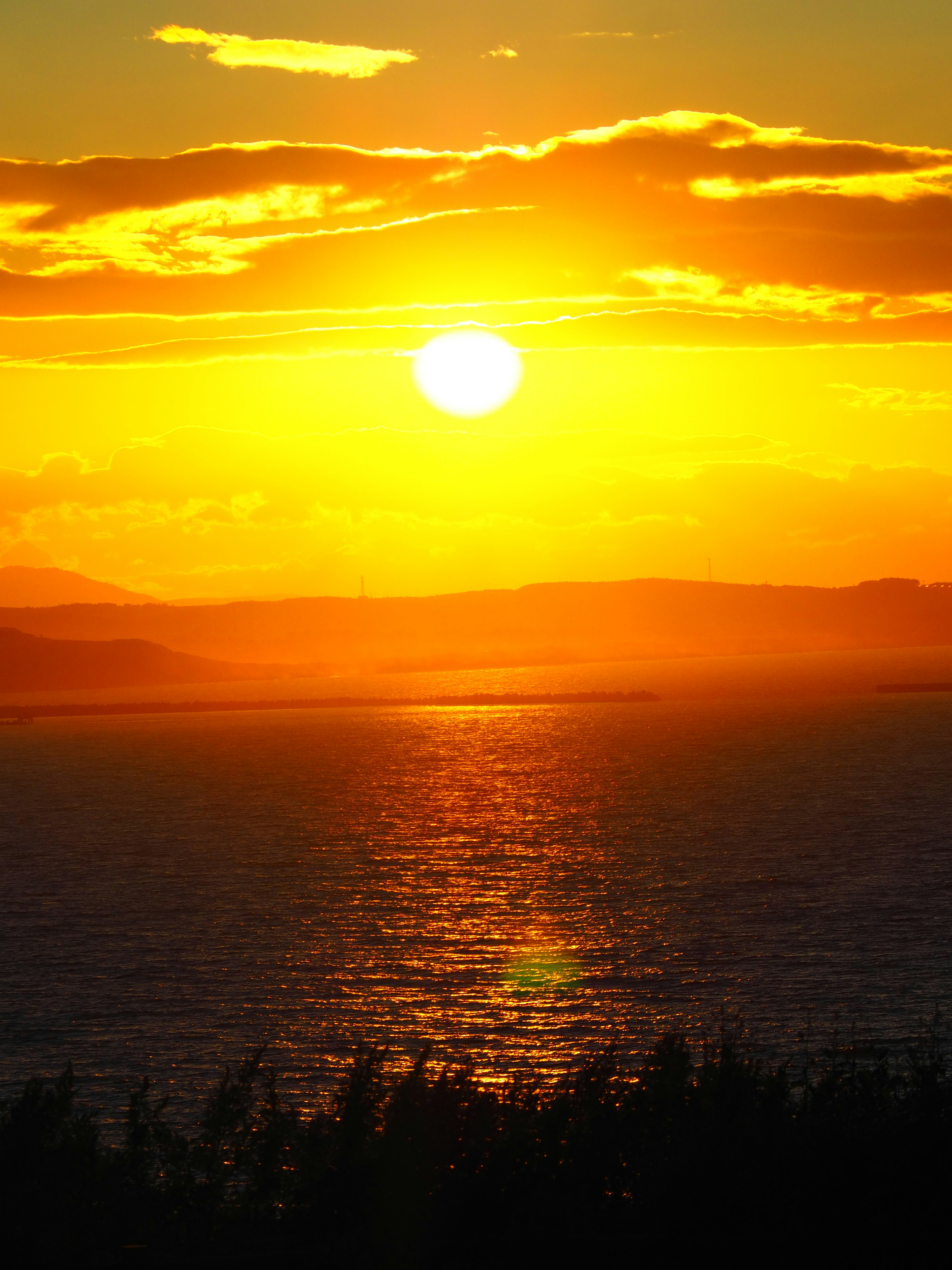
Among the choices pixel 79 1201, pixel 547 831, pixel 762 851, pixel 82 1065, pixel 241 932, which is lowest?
pixel 79 1201

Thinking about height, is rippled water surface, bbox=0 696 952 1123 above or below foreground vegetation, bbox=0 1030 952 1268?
above

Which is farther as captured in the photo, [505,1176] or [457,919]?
[457,919]

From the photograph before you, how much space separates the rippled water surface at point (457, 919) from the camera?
1698 inches

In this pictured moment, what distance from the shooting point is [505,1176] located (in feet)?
71.8

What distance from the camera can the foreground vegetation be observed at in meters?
20.1

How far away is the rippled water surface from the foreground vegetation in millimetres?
13892

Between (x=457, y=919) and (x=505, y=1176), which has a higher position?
(x=457, y=919)

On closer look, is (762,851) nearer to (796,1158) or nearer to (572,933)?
(572,933)

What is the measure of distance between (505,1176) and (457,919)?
42984 millimetres

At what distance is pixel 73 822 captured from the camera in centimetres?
11025

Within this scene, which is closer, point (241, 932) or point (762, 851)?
point (241, 932)

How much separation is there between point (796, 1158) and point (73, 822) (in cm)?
9810

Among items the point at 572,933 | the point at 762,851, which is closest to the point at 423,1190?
the point at 572,933

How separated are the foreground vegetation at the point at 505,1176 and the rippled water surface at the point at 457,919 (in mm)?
13892
